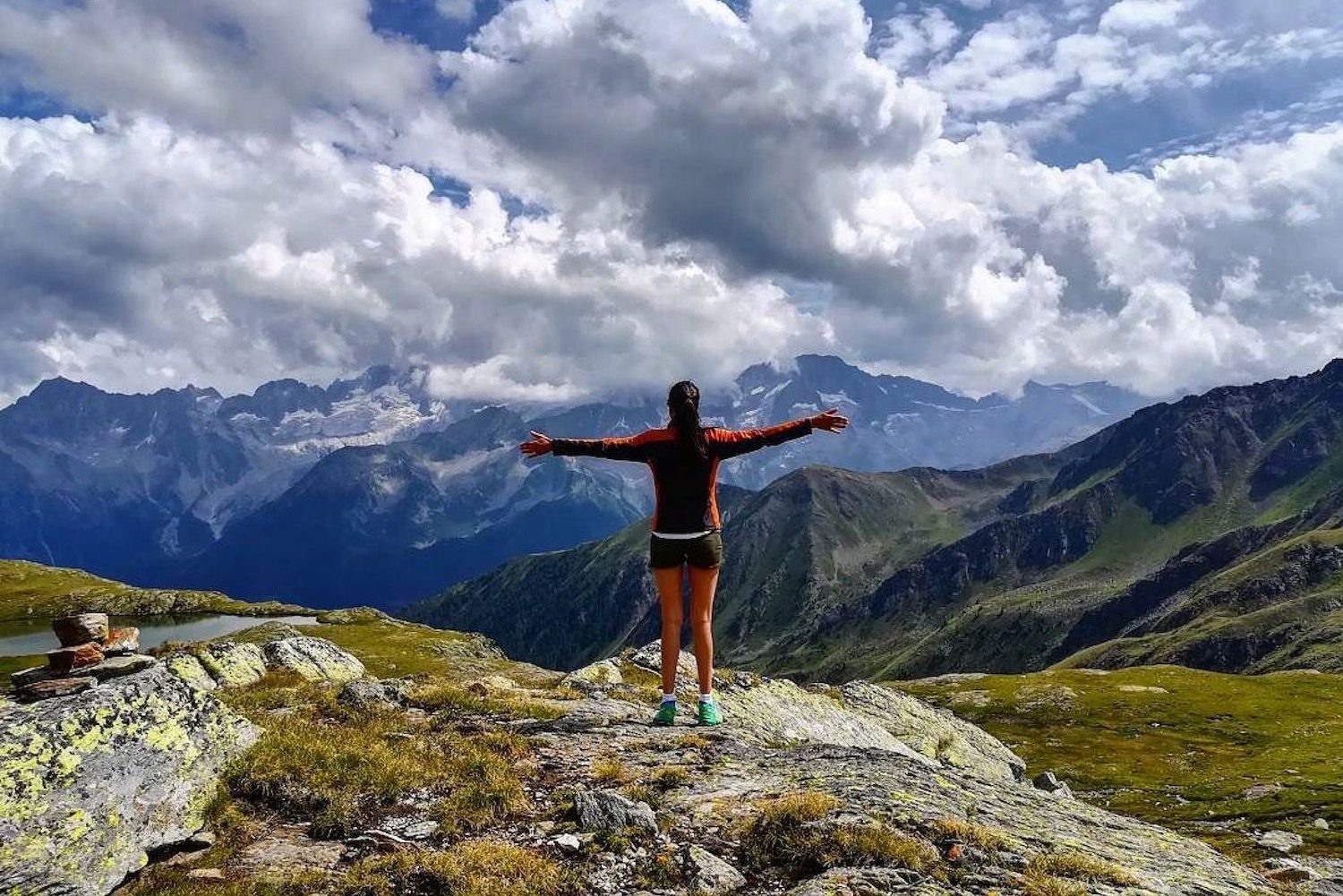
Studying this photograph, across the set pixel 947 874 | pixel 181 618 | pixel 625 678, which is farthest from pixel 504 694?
pixel 181 618

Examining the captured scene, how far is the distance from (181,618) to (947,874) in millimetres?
195957

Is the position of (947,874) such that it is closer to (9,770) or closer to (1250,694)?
(9,770)

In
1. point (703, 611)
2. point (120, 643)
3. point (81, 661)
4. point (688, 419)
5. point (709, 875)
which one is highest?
point (688, 419)

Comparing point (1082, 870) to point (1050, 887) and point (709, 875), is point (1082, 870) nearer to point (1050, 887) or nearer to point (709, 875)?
point (1050, 887)

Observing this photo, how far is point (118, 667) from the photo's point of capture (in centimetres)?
1395

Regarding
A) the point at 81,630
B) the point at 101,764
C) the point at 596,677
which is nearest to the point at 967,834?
the point at 101,764

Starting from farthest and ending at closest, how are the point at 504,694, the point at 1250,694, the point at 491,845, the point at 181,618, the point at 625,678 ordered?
the point at 181,618 < the point at 1250,694 < the point at 625,678 < the point at 504,694 < the point at 491,845

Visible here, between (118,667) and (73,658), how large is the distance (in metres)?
1.10

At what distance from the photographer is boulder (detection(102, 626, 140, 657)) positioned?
15.5 meters

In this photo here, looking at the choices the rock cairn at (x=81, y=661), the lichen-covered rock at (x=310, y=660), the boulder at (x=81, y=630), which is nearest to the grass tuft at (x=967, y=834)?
the rock cairn at (x=81, y=661)

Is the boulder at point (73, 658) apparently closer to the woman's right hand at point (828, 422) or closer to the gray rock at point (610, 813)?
the gray rock at point (610, 813)

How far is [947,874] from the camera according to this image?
33.9ft

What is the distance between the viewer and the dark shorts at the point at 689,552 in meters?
16.9

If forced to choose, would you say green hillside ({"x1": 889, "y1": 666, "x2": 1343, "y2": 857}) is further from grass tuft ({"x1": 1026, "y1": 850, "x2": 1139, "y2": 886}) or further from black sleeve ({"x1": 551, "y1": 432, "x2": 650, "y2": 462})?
black sleeve ({"x1": 551, "y1": 432, "x2": 650, "y2": 462})
